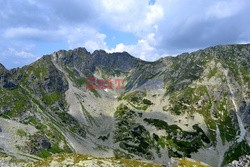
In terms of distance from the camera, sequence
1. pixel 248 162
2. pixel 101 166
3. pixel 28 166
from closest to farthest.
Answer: pixel 101 166 → pixel 28 166 → pixel 248 162

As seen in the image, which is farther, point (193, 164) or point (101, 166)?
point (193, 164)

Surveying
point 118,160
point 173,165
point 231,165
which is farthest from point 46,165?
point 231,165

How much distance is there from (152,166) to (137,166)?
3257 mm

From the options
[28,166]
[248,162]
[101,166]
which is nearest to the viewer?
[101,166]

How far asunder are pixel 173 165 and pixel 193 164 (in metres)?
4.50

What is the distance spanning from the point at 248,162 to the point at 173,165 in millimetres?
19387

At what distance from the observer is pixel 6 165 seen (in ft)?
221

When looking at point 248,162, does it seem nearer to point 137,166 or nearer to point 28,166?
point 137,166

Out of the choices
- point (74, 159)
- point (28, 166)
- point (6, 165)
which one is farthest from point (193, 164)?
point (6, 165)

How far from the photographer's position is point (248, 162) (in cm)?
6731

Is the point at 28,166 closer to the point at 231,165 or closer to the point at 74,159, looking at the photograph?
the point at 74,159

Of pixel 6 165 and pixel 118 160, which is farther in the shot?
pixel 6 165

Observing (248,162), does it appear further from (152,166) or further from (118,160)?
(118,160)

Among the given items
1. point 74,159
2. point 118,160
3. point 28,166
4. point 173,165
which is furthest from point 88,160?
point 173,165
